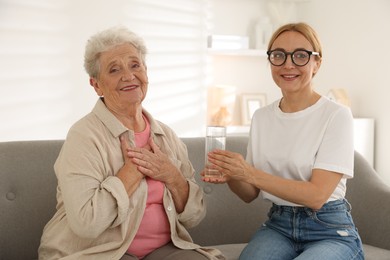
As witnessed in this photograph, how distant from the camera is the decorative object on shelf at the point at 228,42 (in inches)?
191

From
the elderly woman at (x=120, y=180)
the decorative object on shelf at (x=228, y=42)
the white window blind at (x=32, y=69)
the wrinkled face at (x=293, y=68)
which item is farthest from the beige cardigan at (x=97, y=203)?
the decorative object on shelf at (x=228, y=42)

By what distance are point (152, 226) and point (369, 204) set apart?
1.12 metres

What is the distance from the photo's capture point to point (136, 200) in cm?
210

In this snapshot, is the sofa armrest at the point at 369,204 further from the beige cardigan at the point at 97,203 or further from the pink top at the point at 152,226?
the pink top at the point at 152,226

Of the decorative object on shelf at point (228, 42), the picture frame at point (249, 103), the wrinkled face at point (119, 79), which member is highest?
the decorative object on shelf at point (228, 42)

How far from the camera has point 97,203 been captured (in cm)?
196

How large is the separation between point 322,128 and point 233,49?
2.86 meters

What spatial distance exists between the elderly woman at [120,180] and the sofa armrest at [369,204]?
0.82 metres

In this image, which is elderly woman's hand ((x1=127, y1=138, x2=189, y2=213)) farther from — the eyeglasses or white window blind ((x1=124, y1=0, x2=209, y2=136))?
white window blind ((x1=124, y1=0, x2=209, y2=136))

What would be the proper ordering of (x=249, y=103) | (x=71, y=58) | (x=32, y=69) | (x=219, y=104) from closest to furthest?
(x=32, y=69), (x=71, y=58), (x=219, y=104), (x=249, y=103)

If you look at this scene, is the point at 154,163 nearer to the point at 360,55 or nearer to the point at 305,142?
the point at 305,142

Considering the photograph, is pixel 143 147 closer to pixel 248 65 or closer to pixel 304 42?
pixel 304 42

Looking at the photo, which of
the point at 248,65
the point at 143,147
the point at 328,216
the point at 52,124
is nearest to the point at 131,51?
the point at 143,147

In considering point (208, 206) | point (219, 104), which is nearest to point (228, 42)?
point (219, 104)
